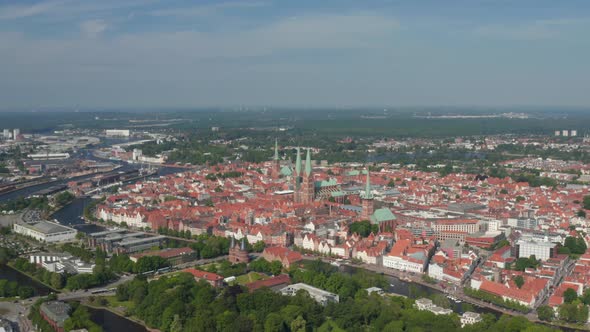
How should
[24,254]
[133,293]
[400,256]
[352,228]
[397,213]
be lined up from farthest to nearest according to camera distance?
[397,213]
[352,228]
[24,254]
[400,256]
[133,293]

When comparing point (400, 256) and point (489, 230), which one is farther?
point (489, 230)

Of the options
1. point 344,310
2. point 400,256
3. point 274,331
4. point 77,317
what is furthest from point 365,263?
point 77,317

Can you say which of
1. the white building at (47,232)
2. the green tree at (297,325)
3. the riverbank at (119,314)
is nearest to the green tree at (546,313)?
the green tree at (297,325)

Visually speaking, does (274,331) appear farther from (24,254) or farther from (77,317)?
(24,254)

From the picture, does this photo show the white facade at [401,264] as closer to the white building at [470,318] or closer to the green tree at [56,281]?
the white building at [470,318]

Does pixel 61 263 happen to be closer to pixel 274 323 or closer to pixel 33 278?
pixel 33 278

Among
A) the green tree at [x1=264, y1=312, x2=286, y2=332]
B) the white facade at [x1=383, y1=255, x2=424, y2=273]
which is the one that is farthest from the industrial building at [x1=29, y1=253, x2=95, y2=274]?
the white facade at [x1=383, y1=255, x2=424, y2=273]
